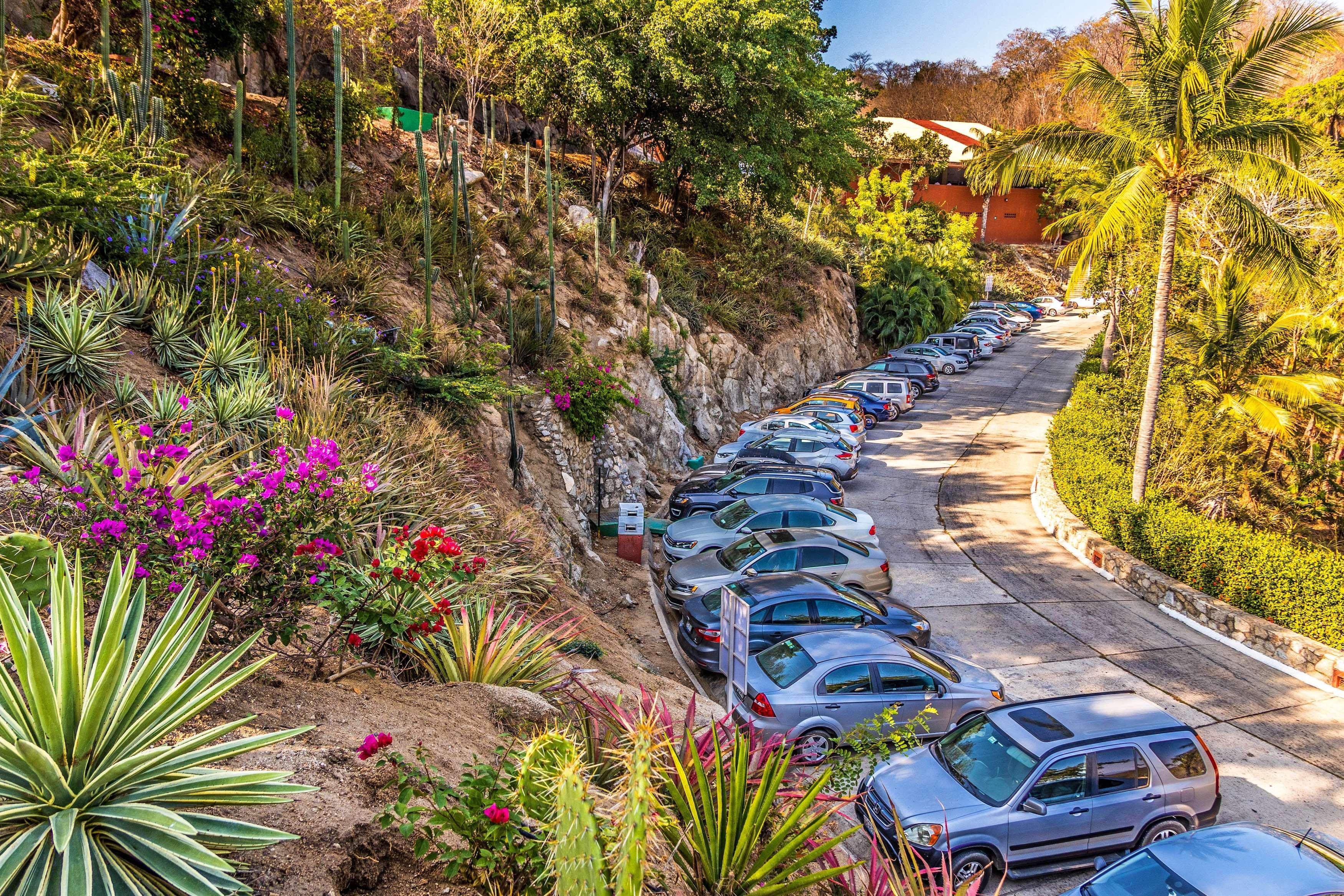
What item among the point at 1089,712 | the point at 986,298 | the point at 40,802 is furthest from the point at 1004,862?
the point at 986,298

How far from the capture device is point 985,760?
301 inches

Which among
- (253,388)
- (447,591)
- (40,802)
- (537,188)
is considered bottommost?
(447,591)

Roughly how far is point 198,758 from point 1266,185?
21.2m

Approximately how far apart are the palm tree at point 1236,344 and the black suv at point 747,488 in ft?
31.7

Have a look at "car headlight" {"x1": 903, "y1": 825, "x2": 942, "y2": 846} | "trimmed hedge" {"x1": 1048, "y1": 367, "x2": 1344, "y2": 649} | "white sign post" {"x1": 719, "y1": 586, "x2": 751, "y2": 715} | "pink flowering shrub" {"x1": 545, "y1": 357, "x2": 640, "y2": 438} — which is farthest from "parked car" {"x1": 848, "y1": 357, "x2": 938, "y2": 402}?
"car headlight" {"x1": 903, "y1": 825, "x2": 942, "y2": 846}

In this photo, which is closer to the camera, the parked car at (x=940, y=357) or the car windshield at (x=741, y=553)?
the car windshield at (x=741, y=553)

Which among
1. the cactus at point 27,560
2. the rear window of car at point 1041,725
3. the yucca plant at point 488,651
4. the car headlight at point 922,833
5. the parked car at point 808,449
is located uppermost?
the cactus at point 27,560

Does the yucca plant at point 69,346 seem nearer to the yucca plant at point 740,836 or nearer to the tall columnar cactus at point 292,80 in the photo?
the yucca plant at point 740,836

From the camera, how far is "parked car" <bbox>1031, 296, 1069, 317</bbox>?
54.1 m

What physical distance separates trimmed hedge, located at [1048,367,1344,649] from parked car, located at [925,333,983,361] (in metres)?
18.7

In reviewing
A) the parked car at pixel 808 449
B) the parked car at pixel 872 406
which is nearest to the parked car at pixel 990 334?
the parked car at pixel 872 406

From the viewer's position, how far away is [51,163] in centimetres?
857

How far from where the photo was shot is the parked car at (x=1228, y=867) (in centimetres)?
551

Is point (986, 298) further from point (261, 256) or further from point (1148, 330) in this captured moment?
point (261, 256)
